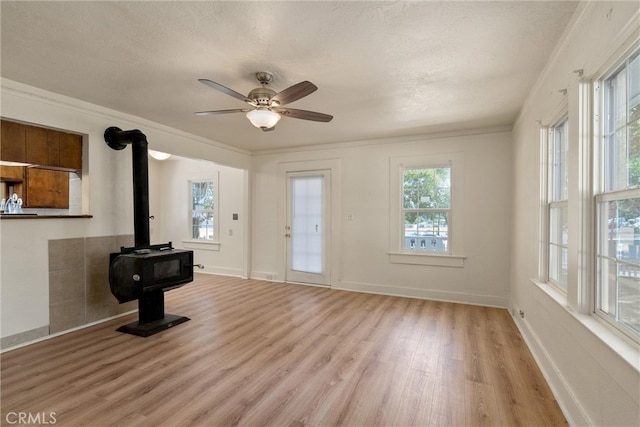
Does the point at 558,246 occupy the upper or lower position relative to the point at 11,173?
lower

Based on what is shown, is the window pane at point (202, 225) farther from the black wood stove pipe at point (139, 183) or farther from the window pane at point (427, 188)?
the window pane at point (427, 188)

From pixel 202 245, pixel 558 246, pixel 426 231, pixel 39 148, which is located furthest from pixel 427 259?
pixel 39 148

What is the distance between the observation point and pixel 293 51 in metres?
2.29

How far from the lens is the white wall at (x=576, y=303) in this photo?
136 centimetres

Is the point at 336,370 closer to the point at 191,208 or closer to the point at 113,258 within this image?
the point at 113,258

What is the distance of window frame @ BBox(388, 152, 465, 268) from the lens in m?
4.53

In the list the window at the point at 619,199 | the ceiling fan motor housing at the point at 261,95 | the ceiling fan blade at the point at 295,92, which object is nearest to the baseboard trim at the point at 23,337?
the ceiling fan motor housing at the point at 261,95

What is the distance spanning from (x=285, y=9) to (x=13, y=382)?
3.31 metres

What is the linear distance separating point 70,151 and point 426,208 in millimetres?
4650

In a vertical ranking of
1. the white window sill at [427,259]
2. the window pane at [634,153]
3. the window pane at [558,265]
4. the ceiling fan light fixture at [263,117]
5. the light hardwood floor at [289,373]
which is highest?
the ceiling fan light fixture at [263,117]

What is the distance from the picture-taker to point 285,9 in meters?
1.83

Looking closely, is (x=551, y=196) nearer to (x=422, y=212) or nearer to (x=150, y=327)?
(x=422, y=212)

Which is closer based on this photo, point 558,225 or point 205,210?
point 558,225

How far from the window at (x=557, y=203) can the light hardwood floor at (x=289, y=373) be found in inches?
32.9
